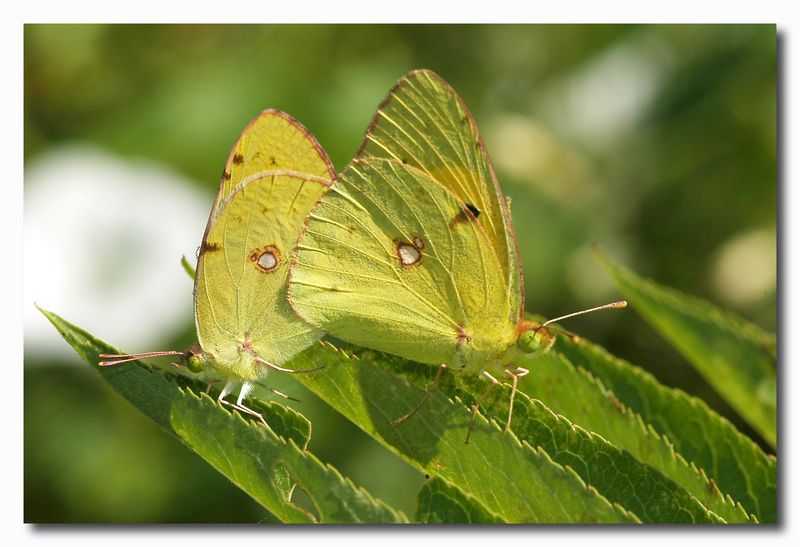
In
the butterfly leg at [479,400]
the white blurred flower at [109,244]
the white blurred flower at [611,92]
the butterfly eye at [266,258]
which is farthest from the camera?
the white blurred flower at [611,92]

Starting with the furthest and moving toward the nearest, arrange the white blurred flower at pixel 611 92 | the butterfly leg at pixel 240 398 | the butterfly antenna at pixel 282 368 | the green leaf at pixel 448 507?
1. the white blurred flower at pixel 611 92
2. the butterfly antenna at pixel 282 368
3. the butterfly leg at pixel 240 398
4. the green leaf at pixel 448 507

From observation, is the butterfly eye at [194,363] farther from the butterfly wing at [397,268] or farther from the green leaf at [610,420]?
the green leaf at [610,420]

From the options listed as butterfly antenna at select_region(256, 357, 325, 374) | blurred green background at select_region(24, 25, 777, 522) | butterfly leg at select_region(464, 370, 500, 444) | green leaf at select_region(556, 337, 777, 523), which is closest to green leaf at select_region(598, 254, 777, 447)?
green leaf at select_region(556, 337, 777, 523)

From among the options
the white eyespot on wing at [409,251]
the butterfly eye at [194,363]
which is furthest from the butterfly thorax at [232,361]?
the white eyespot on wing at [409,251]

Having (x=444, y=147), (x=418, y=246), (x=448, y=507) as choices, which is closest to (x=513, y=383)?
(x=448, y=507)

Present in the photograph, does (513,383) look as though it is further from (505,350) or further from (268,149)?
(268,149)
